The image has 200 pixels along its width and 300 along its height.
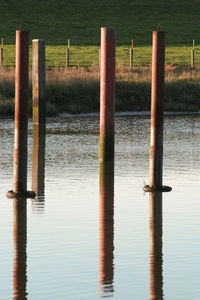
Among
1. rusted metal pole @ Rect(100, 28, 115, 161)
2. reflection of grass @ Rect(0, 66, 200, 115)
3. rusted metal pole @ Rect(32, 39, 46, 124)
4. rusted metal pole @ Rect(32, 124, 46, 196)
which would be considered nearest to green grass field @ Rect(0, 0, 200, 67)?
reflection of grass @ Rect(0, 66, 200, 115)

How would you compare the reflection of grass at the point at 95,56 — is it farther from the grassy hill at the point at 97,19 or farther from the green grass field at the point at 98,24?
the grassy hill at the point at 97,19

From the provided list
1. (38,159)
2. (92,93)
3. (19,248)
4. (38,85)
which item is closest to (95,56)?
(92,93)

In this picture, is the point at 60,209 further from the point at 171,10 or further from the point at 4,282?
the point at 171,10

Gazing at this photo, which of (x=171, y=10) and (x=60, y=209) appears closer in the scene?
(x=60, y=209)

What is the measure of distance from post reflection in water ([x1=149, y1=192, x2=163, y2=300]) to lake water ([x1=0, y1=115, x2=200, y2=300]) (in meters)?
0.01

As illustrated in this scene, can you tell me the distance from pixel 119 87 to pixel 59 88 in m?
2.34

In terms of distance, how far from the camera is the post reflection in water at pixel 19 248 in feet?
29.1

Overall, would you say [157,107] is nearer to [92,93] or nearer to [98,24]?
[92,93]

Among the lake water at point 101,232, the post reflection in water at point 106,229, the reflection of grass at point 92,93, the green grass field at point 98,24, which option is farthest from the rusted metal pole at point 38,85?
the green grass field at point 98,24

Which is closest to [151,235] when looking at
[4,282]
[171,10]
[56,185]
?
[4,282]

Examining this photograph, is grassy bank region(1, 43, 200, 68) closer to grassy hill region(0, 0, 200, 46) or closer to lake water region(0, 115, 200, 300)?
grassy hill region(0, 0, 200, 46)

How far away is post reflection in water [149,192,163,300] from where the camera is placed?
8.98 m

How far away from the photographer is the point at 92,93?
103ft

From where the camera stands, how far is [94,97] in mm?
31188
